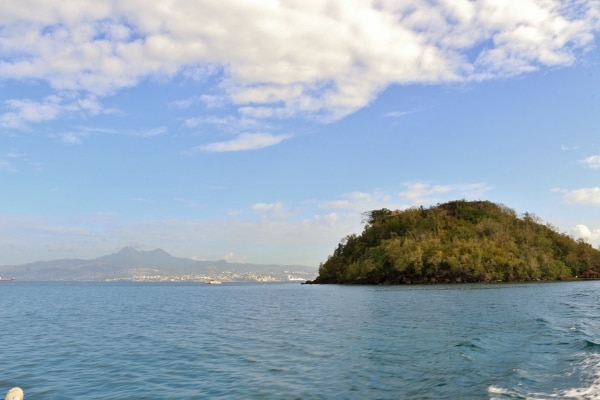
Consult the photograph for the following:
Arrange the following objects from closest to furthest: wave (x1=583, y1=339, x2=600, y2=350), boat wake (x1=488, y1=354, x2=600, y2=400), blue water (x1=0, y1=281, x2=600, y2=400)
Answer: boat wake (x1=488, y1=354, x2=600, y2=400), blue water (x1=0, y1=281, x2=600, y2=400), wave (x1=583, y1=339, x2=600, y2=350)

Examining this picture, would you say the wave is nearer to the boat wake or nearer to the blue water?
the blue water

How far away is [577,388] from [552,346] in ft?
36.6

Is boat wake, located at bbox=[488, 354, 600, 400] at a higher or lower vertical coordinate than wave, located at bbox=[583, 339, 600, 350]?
lower

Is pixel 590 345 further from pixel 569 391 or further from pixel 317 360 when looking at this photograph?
pixel 317 360

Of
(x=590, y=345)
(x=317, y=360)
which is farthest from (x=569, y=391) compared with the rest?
(x=317, y=360)

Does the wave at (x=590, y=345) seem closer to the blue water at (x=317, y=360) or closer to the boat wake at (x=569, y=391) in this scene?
the blue water at (x=317, y=360)

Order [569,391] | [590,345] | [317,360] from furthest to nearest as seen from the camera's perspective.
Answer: [590,345] < [317,360] < [569,391]

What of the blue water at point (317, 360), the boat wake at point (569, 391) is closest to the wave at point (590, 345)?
the blue water at point (317, 360)

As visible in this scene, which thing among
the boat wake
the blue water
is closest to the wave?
the blue water

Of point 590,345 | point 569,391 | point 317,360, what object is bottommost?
point 317,360

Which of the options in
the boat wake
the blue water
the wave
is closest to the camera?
the boat wake

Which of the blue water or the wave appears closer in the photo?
the blue water

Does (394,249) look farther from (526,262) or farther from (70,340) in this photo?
(70,340)

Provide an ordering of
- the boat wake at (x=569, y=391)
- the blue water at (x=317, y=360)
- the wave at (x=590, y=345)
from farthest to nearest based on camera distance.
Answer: the wave at (x=590, y=345)
the blue water at (x=317, y=360)
the boat wake at (x=569, y=391)
